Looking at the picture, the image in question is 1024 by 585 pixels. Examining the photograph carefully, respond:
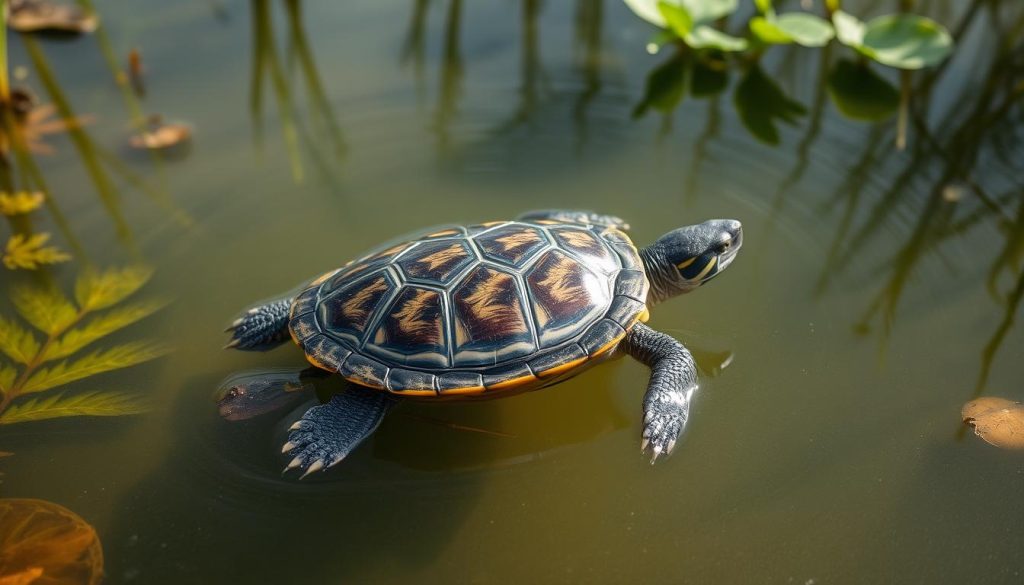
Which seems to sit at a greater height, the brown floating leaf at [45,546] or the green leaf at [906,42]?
the green leaf at [906,42]

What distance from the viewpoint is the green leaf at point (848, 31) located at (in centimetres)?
471

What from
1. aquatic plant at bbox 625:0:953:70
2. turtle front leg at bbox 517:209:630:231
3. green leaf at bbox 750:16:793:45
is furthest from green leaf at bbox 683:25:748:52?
turtle front leg at bbox 517:209:630:231

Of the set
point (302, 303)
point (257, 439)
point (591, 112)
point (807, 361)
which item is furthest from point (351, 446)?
point (591, 112)

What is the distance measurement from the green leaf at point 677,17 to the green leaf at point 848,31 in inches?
35.7

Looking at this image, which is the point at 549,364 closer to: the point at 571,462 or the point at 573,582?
the point at 571,462

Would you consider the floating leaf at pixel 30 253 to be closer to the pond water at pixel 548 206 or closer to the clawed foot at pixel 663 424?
the pond water at pixel 548 206

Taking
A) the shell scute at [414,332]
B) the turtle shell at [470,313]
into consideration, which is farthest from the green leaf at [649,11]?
the shell scute at [414,332]

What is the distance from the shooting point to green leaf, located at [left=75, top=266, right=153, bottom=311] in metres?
3.66

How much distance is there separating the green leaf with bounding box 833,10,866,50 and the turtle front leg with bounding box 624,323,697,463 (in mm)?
2649

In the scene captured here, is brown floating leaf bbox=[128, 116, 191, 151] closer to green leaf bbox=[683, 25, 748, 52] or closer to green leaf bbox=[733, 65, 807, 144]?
green leaf bbox=[683, 25, 748, 52]

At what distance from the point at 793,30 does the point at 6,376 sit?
465 centimetres

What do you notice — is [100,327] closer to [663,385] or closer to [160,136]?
[160,136]

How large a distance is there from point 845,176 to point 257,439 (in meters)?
3.37

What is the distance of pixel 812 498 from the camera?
286 centimetres
